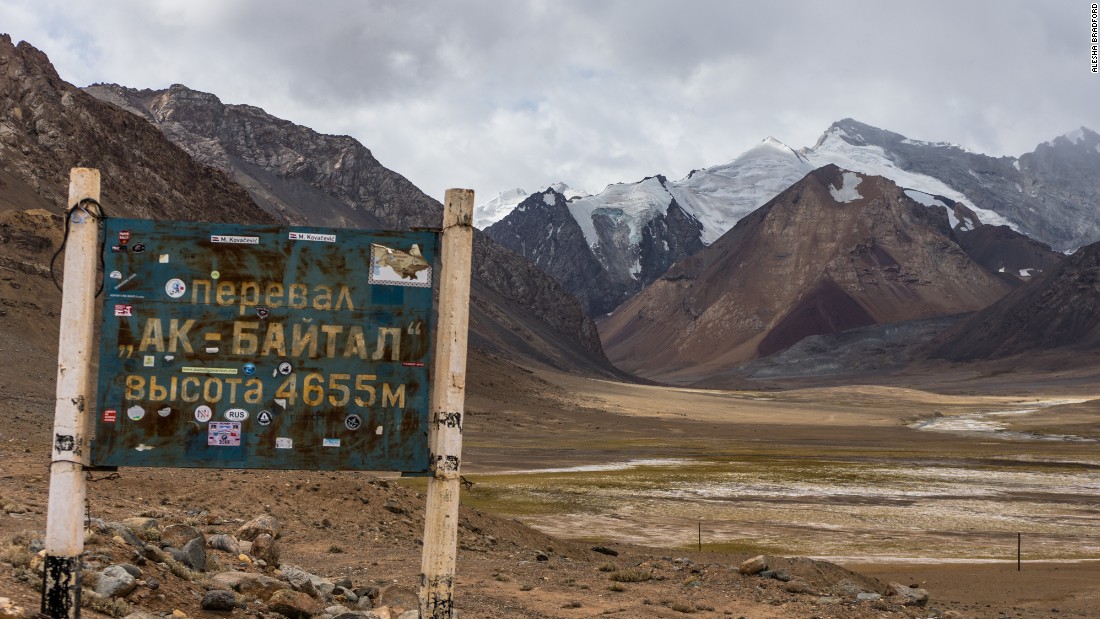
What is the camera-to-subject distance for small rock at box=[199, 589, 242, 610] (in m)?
10.7

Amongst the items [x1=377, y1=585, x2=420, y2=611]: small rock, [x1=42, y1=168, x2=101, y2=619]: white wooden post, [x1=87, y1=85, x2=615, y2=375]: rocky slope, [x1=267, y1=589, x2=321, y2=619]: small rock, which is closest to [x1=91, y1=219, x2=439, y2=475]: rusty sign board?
[x1=42, y1=168, x2=101, y2=619]: white wooden post

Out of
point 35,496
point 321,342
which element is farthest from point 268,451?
point 35,496

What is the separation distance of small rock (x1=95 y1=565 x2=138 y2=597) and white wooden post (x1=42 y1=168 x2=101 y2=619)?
2.98 feet

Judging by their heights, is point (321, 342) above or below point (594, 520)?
above

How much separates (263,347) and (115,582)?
2827 mm

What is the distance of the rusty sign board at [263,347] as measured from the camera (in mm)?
9469

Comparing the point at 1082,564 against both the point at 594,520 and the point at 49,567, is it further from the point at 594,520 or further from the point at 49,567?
the point at 49,567

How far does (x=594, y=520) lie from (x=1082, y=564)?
14.5 meters

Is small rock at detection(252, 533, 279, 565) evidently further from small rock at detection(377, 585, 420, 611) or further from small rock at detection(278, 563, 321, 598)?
small rock at detection(377, 585, 420, 611)

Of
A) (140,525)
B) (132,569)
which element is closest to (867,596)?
(140,525)

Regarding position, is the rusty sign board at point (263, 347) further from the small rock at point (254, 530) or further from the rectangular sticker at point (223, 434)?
the small rock at point (254, 530)

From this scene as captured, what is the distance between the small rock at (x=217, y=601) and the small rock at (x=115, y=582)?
2.22 ft

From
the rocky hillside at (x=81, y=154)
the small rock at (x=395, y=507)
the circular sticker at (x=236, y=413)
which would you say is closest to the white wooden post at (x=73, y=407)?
the circular sticker at (x=236, y=413)

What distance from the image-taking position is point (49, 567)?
363 inches
